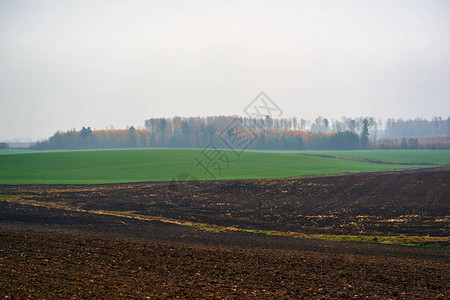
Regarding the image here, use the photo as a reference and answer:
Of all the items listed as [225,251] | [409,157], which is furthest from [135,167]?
[409,157]

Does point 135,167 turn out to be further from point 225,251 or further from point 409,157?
point 409,157

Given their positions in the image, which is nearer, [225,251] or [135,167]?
[225,251]

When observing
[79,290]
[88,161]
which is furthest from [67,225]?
[88,161]

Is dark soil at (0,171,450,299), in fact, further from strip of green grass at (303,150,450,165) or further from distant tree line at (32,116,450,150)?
distant tree line at (32,116,450,150)

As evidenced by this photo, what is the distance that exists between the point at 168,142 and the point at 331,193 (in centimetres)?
12679

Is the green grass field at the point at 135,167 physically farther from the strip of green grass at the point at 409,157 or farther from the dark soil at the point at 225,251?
the dark soil at the point at 225,251

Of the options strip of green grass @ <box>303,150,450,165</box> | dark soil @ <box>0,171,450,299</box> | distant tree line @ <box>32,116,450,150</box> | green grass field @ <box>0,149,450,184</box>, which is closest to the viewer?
dark soil @ <box>0,171,450,299</box>

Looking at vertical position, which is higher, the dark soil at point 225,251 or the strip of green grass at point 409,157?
the strip of green grass at point 409,157

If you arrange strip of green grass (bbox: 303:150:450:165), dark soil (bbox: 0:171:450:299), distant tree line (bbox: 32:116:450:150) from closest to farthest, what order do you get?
dark soil (bbox: 0:171:450:299) → strip of green grass (bbox: 303:150:450:165) → distant tree line (bbox: 32:116:450:150)

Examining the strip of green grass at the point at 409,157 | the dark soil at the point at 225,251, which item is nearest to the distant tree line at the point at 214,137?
the strip of green grass at the point at 409,157

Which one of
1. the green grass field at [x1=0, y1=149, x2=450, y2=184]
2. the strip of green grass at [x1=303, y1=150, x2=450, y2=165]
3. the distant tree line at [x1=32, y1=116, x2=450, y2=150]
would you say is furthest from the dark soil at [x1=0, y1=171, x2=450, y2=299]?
the distant tree line at [x1=32, y1=116, x2=450, y2=150]

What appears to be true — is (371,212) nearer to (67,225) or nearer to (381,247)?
(381,247)

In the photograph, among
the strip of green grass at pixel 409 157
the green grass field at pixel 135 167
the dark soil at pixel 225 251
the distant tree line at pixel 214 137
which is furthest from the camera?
the distant tree line at pixel 214 137

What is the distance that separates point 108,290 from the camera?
10.6 m
